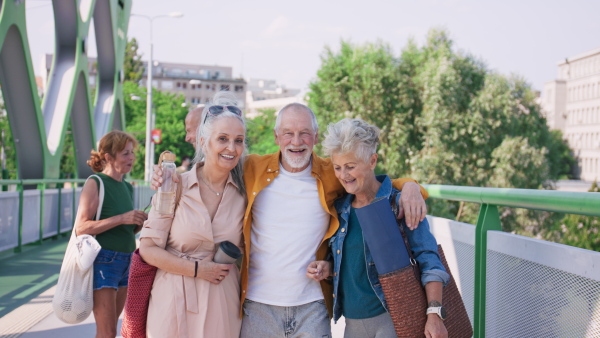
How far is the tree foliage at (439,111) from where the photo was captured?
2916cm

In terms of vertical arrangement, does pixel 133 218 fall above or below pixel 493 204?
below

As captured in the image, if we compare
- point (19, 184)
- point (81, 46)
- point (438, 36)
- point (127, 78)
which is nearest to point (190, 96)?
point (127, 78)

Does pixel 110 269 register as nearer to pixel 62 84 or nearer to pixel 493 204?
pixel 493 204

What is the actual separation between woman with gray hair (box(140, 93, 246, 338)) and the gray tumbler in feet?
0.11

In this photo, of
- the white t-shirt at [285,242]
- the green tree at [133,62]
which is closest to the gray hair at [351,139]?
the white t-shirt at [285,242]

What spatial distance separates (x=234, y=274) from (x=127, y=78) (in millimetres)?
84255

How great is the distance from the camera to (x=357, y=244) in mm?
2820

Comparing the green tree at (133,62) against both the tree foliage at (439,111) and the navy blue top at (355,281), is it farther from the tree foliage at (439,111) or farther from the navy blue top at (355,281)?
the navy blue top at (355,281)

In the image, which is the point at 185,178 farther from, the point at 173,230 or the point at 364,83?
the point at 364,83

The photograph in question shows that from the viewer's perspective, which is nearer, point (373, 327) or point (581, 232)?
point (373, 327)

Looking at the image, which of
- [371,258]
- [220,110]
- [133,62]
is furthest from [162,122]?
[371,258]

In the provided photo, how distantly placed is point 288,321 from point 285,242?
34 cm

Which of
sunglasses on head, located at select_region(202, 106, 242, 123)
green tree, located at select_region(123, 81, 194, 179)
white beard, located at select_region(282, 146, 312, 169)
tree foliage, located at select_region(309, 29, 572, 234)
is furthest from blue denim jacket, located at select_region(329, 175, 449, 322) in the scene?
green tree, located at select_region(123, 81, 194, 179)

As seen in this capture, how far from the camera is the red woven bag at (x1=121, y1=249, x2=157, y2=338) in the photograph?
287cm
